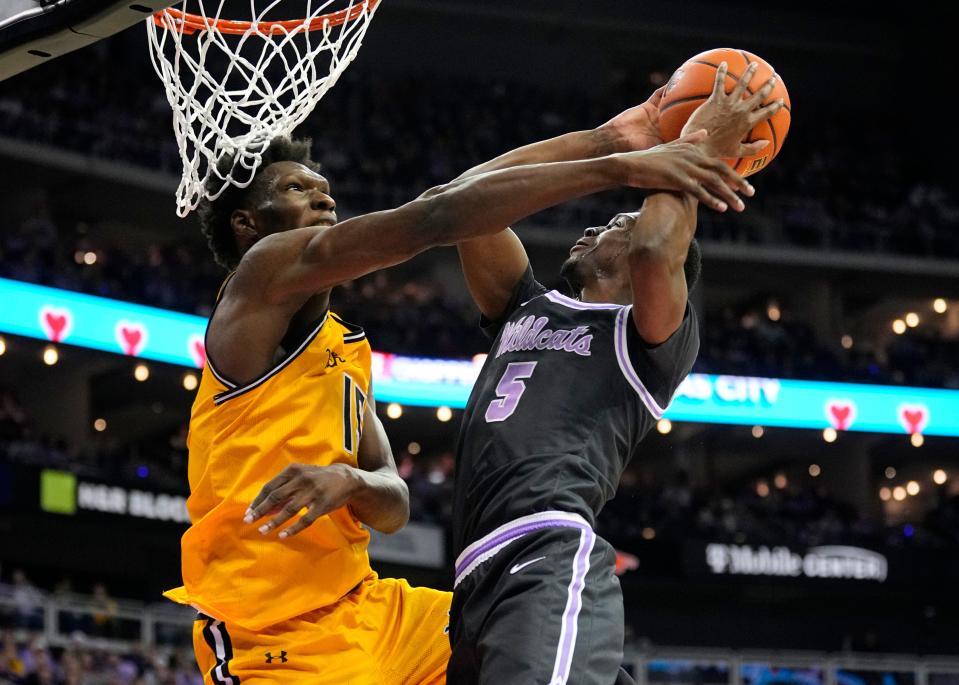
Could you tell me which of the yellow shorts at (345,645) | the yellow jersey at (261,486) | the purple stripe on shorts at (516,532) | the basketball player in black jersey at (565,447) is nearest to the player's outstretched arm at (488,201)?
the basketball player in black jersey at (565,447)

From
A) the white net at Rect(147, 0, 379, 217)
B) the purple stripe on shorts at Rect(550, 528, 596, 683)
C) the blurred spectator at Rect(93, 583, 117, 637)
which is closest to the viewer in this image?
the purple stripe on shorts at Rect(550, 528, 596, 683)

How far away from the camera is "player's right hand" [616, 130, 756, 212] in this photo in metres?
3.75

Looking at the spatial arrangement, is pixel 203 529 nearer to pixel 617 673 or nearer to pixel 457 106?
pixel 617 673

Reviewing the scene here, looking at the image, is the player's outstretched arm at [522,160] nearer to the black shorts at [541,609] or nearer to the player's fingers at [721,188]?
the player's fingers at [721,188]

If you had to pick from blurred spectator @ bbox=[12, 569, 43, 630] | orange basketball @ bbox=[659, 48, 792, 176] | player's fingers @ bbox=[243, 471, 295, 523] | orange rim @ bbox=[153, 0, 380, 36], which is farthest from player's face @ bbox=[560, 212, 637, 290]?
blurred spectator @ bbox=[12, 569, 43, 630]

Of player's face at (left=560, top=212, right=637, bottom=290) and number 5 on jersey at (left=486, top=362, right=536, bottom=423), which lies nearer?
number 5 on jersey at (left=486, top=362, right=536, bottom=423)

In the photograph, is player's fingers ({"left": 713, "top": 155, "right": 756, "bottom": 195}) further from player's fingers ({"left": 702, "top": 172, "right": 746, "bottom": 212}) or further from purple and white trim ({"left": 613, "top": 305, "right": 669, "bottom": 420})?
purple and white trim ({"left": 613, "top": 305, "right": 669, "bottom": 420})

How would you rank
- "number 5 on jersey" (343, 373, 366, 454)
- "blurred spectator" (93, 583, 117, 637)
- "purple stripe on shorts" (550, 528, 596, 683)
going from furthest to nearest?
"blurred spectator" (93, 583, 117, 637) < "number 5 on jersey" (343, 373, 366, 454) < "purple stripe on shorts" (550, 528, 596, 683)

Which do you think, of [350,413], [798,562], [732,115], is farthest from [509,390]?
[798,562]

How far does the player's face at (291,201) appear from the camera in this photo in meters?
4.51

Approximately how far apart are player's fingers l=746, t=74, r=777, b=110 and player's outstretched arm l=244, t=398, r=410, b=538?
5.12ft

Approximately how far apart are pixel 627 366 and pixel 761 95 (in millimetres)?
869

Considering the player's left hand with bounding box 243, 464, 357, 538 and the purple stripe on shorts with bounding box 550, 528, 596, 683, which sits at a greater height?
the player's left hand with bounding box 243, 464, 357, 538

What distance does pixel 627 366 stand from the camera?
13.1ft
